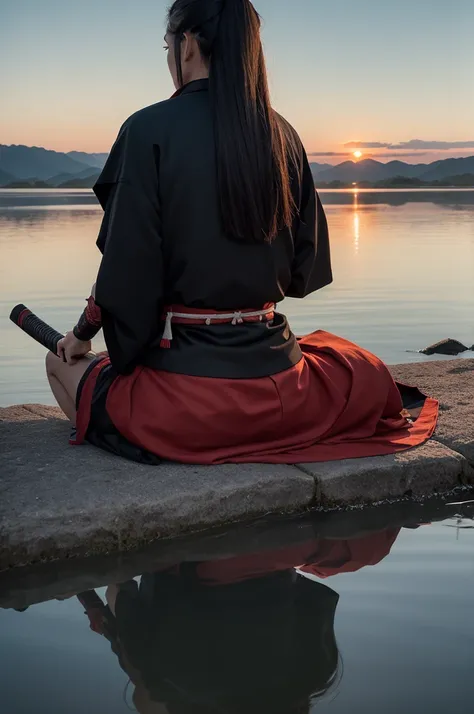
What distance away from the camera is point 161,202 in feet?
9.05

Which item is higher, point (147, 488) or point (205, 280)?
point (205, 280)

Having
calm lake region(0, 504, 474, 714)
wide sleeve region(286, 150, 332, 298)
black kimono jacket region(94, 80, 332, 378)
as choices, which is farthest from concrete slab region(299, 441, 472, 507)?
wide sleeve region(286, 150, 332, 298)

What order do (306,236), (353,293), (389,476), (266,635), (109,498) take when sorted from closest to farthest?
1. (266,635)
2. (109,498)
3. (389,476)
4. (306,236)
5. (353,293)

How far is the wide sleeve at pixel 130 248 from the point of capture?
271 centimetres

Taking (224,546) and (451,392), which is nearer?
(224,546)

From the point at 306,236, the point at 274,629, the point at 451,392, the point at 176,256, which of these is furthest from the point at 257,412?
the point at 451,392

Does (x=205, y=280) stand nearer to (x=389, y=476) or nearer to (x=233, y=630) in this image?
(x=389, y=476)

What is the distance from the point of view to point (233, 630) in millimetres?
2072

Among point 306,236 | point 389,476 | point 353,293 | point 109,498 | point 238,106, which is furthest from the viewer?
point 353,293

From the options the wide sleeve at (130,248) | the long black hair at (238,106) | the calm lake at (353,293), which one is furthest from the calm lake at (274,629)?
the calm lake at (353,293)

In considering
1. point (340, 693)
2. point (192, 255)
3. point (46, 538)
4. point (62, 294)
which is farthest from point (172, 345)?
A: point (62, 294)

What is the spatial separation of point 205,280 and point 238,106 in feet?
1.68

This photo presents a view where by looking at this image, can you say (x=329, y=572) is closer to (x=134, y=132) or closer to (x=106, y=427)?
(x=106, y=427)

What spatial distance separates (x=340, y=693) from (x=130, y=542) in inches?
35.5
